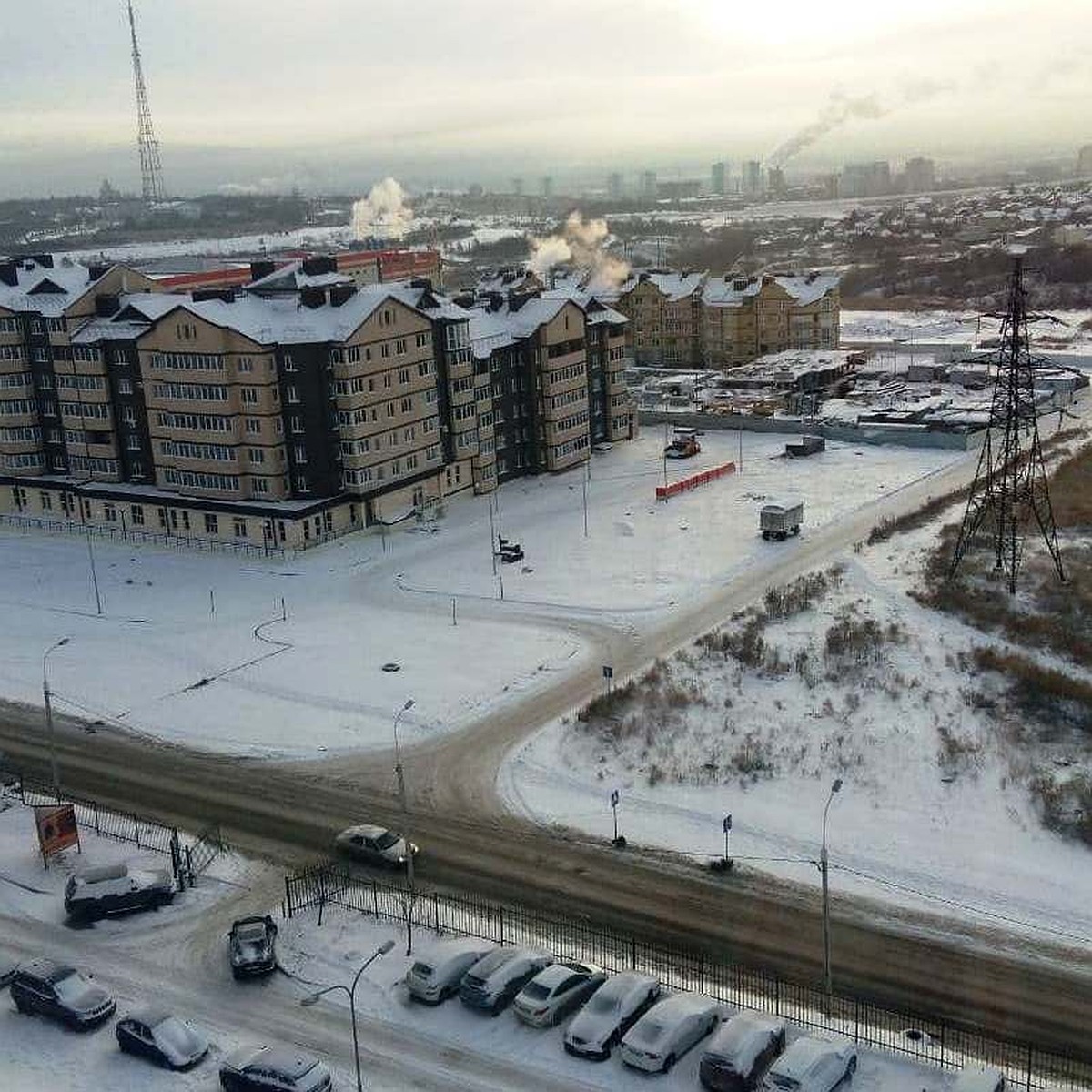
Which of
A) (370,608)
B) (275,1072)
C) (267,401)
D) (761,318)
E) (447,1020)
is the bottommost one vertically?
(370,608)

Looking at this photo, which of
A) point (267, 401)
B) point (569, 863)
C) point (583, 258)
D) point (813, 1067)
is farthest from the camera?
point (583, 258)

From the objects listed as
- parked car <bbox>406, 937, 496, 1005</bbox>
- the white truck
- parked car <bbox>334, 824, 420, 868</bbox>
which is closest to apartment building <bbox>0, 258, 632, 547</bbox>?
the white truck

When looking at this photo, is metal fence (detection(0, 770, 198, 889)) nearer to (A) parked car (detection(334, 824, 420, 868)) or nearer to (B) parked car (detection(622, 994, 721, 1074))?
(A) parked car (detection(334, 824, 420, 868))

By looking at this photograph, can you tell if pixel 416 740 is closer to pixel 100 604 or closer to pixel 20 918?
pixel 20 918

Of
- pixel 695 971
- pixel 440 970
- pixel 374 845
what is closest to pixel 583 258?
pixel 374 845

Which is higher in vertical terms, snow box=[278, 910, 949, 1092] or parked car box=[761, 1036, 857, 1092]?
parked car box=[761, 1036, 857, 1092]

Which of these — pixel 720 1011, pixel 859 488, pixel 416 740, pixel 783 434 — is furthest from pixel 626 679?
pixel 783 434

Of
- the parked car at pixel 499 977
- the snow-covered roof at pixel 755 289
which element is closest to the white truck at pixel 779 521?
the parked car at pixel 499 977

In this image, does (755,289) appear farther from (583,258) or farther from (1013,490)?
(1013,490)
